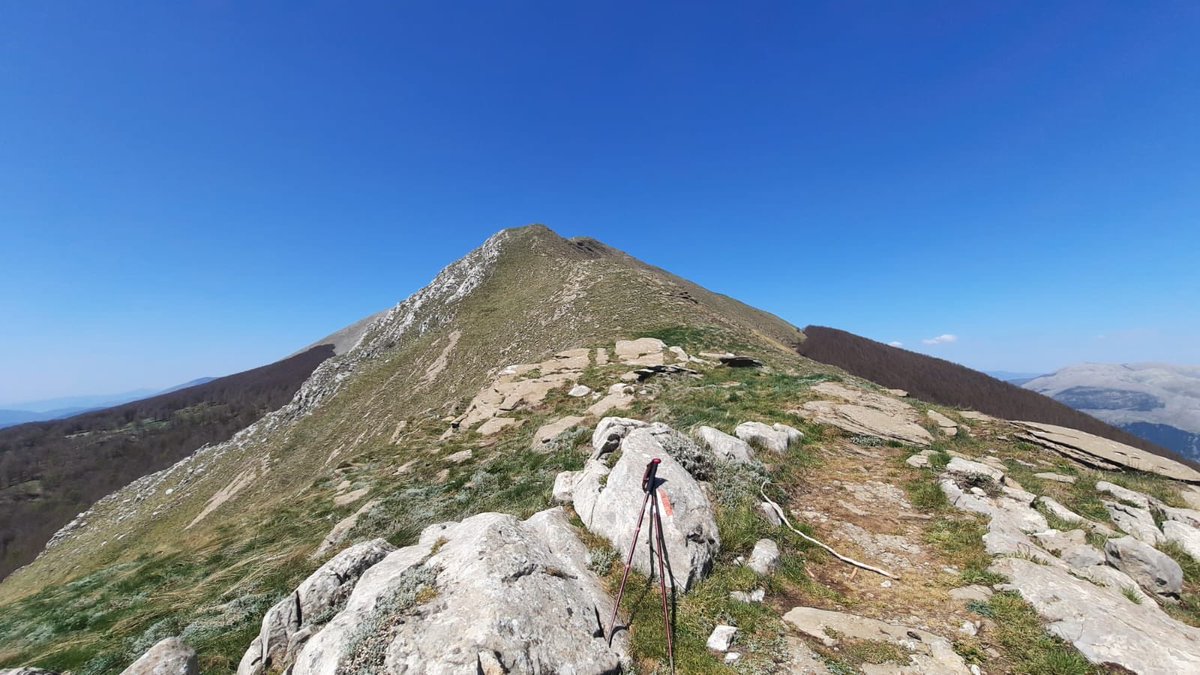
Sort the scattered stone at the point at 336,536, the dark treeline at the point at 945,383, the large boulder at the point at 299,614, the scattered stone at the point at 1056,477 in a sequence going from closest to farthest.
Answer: the large boulder at the point at 299,614 → the scattered stone at the point at 1056,477 → the scattered stone at the point at 336,536 → the dark treeline at the point at 945,383

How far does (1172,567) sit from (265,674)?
17318 millimetres

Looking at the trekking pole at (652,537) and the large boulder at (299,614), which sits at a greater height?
the trekking pole at (652,537)

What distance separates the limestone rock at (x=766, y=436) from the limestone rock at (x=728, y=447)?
2.73ft

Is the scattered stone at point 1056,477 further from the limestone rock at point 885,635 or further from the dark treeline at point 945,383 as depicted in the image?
the dark treeline at point 945,383

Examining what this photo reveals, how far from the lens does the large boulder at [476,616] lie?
5.53 m

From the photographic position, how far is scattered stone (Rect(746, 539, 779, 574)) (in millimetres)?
8180

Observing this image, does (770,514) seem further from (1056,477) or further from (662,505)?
(1056,477)

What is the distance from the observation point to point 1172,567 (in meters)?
8.06

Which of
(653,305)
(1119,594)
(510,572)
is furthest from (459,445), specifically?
(653,305)

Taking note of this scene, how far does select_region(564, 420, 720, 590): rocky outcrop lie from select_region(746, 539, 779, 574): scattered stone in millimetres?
748

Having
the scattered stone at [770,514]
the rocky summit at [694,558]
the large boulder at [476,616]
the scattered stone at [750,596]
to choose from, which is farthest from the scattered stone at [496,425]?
the scattered stone at [750,596]

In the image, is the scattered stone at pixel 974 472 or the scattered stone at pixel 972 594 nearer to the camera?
the scattered stone at pixel 972 594

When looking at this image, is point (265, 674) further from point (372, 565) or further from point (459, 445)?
point (459, 445)

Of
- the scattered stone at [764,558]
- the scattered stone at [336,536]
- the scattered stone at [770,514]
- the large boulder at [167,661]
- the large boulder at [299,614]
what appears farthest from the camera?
the scattered stone at [336,536]
